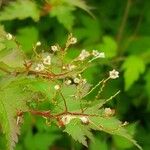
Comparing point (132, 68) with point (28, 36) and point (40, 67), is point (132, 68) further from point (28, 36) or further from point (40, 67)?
point (40, 67)

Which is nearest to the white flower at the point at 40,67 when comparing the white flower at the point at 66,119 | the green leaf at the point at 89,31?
the white flower at the point at 66,119

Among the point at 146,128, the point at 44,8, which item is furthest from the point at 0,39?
the point at 146,128

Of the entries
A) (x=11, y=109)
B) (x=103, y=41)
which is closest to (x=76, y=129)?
(x=11, y=109)

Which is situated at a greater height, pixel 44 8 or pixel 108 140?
pixel 44 8

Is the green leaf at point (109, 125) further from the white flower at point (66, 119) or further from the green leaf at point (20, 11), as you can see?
the green leaf at point (20, 11)

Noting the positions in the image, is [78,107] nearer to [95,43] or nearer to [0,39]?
[0,39]
